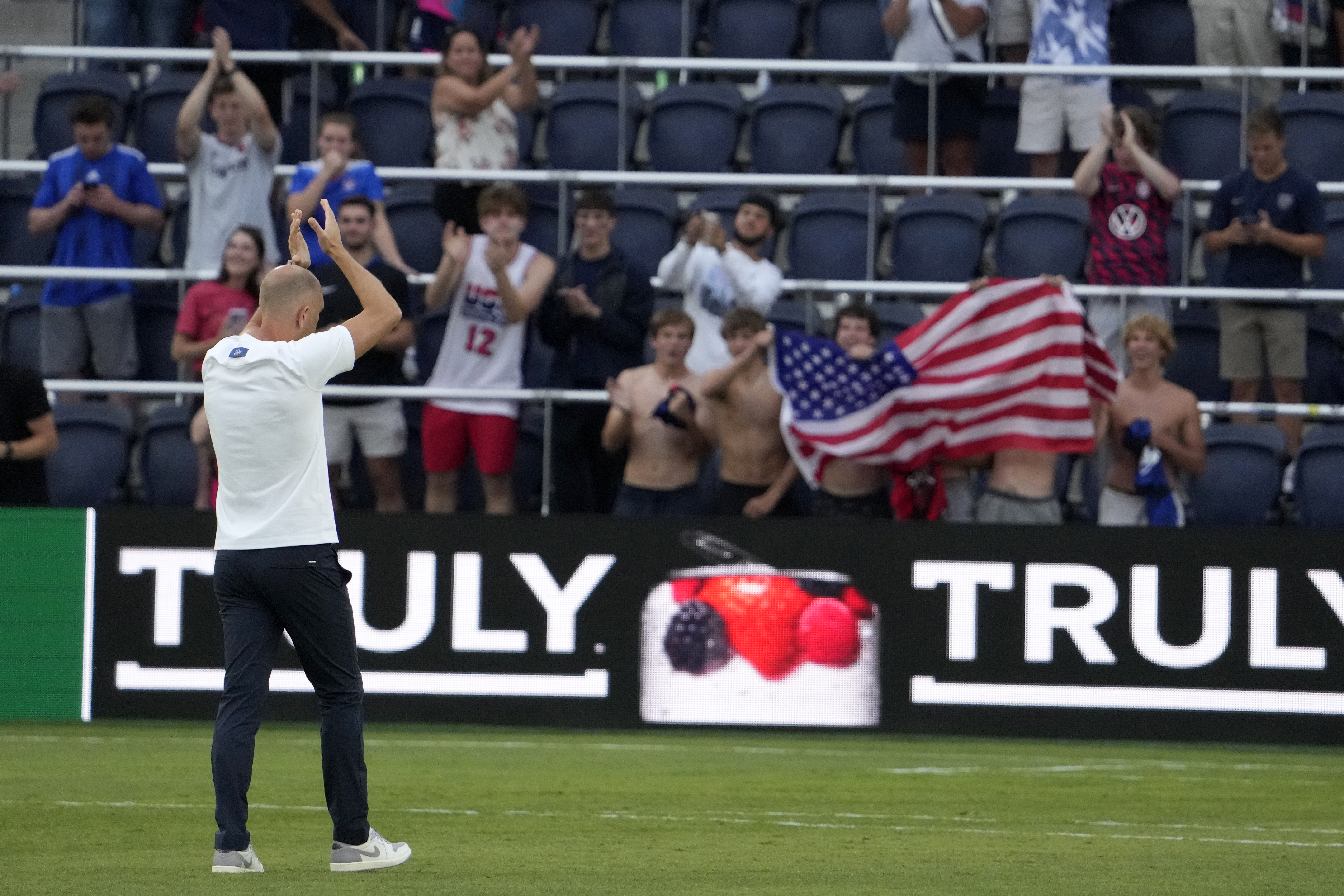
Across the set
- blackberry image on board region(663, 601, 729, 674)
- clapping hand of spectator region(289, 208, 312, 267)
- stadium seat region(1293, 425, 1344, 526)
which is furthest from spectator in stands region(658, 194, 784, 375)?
clapping hand of spectator region(289, 208, 312, 267)

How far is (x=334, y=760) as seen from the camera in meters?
6.18

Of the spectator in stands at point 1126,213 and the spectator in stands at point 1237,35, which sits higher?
the spectator in stands at point 1237,35

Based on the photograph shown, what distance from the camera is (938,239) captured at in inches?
527

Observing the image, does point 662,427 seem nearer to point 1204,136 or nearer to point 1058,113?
point 1058,113

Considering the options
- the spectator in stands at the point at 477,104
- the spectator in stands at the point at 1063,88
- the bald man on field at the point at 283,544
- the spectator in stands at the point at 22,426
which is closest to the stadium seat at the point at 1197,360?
the spectator in stands at the point at 1063,88

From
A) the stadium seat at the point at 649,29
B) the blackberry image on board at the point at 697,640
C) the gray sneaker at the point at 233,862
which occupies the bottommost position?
the gray sneaker at the point at 233,862

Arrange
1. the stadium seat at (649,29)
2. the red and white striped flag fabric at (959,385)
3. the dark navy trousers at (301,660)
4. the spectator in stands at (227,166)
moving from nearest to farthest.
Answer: the dark navy trousers at (301,660)
the red and white striped flag fabric at (959,385)
the spectator in stands at (227,166)
the stadium seat at (649,29)

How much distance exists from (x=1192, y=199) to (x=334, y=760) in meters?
9.22

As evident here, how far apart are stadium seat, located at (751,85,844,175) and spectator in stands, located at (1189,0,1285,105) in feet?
8.75

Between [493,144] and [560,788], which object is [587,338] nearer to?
[493,144]

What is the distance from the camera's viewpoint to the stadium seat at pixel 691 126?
1455cm

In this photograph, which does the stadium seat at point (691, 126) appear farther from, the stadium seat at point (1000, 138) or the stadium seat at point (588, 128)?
the stadium seat at point (1000, 138)

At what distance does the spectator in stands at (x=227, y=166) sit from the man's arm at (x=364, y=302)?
6.73 m

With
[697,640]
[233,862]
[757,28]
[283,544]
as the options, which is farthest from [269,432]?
[757,28]
